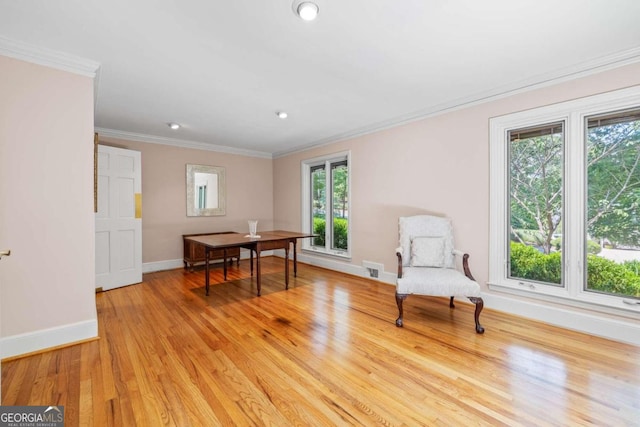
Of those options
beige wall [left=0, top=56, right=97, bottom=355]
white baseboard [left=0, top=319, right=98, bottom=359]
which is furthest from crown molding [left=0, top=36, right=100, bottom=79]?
white baseboard [left=0, top=319, right=98, bottom=359]

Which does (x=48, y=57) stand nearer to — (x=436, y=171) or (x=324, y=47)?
(x=324, y=47)

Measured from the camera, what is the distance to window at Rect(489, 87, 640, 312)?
2410mm

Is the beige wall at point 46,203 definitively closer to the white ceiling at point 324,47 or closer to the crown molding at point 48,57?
the crown molding at point 48,57

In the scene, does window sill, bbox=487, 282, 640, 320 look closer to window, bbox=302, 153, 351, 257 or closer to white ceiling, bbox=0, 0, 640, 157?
white ceiling, bbox=0, 0, 640, 157

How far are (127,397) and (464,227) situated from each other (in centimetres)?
341

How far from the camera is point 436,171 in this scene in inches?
140

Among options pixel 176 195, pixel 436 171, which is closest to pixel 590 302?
pixel 436 171

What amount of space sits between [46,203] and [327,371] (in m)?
2.54

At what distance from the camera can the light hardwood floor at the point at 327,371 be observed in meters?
1.55

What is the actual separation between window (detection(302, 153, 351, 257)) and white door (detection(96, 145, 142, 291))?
2788mm

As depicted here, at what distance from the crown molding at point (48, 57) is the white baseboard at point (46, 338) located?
6.96 feet

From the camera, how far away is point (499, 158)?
304cm

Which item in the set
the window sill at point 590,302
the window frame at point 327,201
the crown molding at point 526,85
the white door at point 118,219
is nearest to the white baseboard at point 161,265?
the white door at point 118,219

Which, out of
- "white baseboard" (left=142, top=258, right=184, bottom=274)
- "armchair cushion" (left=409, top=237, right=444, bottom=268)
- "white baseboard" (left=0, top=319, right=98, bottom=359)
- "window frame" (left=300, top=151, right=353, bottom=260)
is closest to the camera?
"white baseboard" (left=0, top=319, right=98, bottom=359)
